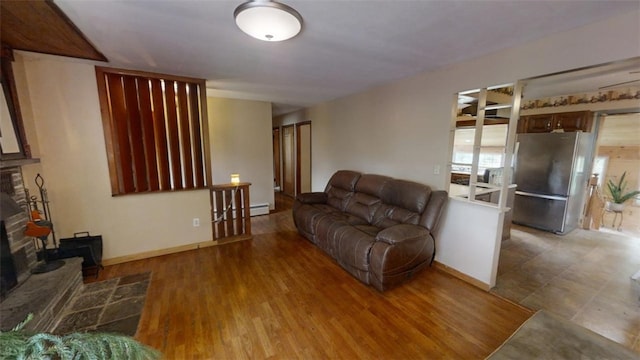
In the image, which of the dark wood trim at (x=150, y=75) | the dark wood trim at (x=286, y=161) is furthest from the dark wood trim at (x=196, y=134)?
the dark wood trim at (x=286, y=161)

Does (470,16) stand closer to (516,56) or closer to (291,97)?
(516,56)

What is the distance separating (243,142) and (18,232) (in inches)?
125

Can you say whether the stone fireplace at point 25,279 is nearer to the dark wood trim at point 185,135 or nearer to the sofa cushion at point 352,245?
the dark wood trim at point 185,135

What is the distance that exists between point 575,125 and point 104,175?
6.93 metres

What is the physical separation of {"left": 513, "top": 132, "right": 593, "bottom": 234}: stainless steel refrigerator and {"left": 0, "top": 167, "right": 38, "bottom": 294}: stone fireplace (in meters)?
6.54

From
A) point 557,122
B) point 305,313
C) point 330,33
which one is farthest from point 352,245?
point 557,122

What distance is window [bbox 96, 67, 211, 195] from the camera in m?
2.87

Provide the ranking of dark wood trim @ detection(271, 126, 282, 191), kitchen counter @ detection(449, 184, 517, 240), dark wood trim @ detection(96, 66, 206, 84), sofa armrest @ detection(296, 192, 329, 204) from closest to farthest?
dark wood trim @ detection(96, 66, 206, 84) < kitchen counter @ detection(449, 184, 517, 240) < sofa armrest @ detection(296, 192, 329, 204) < dark wood trim @ detection(271, 126, 282, 191)

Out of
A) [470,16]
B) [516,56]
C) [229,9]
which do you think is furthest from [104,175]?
[516,56]

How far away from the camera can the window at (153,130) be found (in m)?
2.87

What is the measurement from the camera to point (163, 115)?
10.3 ft

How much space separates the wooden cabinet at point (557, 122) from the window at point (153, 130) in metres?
5.62

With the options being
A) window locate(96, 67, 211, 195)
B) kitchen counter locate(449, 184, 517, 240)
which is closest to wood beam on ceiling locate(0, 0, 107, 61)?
window locate(96, 67, 211, 195)

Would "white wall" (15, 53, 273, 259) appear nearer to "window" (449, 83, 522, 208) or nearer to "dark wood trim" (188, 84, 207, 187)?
"dark wood trim" (188, 84, 207, 187)
